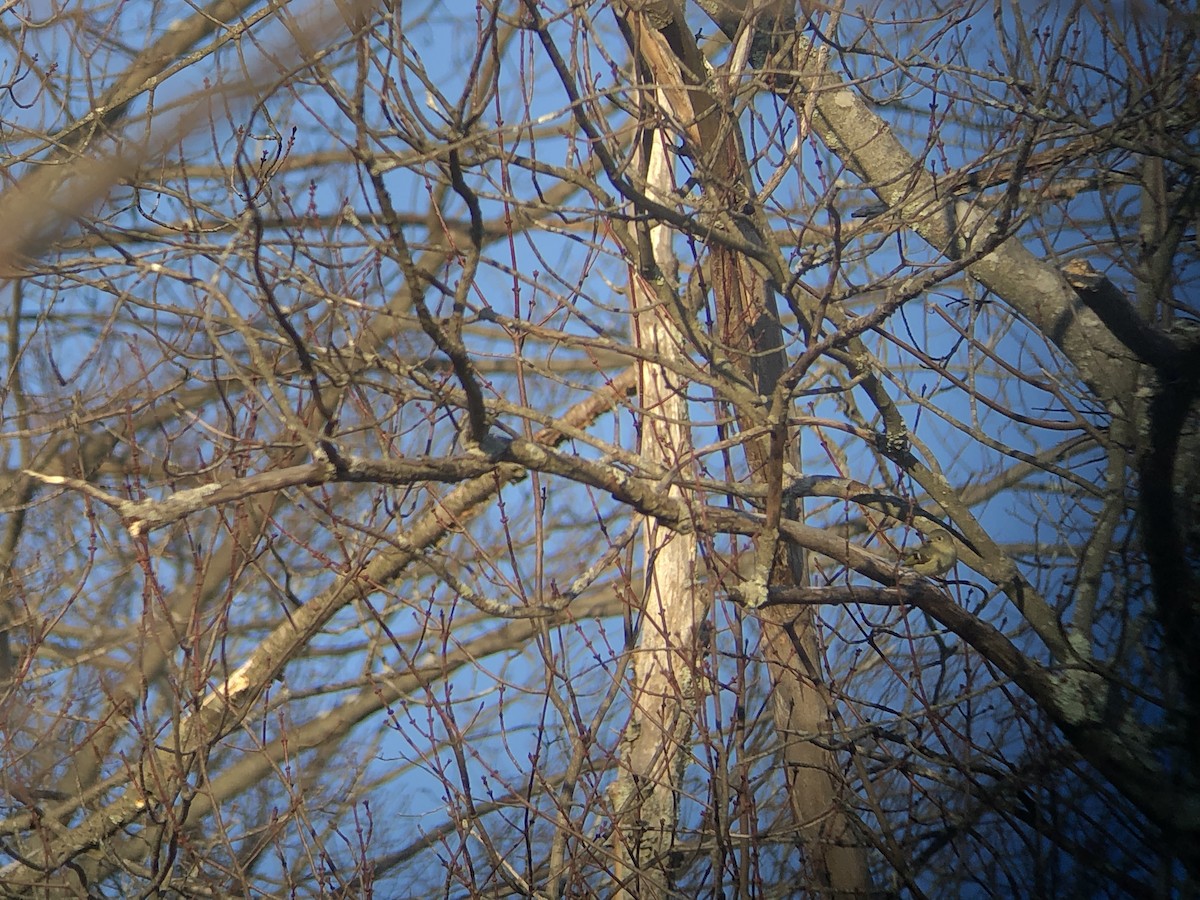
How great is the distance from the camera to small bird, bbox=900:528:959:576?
10.5 ft

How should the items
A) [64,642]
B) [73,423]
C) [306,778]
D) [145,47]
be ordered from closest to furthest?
1. [73,423]
2. [145,47]
3. [306,778]
4. [64,642]

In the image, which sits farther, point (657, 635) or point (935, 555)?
point (657, 635)

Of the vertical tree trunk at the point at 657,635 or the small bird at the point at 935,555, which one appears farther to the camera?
the vertical tree trunk at the point at 657,635

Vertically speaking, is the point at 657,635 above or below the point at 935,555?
above

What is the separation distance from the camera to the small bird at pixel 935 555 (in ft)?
10.5

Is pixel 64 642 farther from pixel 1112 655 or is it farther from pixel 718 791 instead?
pixel 1112 655

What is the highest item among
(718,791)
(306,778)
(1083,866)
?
(306,778)

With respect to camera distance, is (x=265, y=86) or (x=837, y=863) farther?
(x=837, y=863)

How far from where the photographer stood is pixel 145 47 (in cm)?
484

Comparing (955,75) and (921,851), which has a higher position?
(955,75)

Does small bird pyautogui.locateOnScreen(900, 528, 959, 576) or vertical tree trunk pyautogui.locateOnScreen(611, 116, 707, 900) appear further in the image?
vertical tree trunk pyautogui.locateOnScreen(611, 116, 707, 900)

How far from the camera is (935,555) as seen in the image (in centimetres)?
323

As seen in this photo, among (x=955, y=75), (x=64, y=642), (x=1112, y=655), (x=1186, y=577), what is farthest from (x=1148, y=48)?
(x=64, y=642)

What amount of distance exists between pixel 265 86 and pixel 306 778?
16.1 feet
